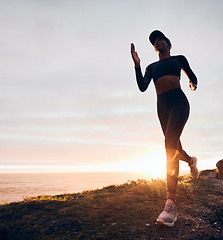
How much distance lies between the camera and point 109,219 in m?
3.74

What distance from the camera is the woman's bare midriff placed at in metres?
4.06

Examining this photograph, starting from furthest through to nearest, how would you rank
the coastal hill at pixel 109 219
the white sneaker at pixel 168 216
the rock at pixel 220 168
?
the rock at pixel 220 168 → the white sneaker at pixel 168 216 → the coastal hill at pixel 109 219

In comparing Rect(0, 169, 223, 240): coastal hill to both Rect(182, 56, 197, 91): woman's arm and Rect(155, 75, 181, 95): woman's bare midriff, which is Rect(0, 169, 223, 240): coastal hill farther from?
Rect(182, 56, 197, 91): woman's arm

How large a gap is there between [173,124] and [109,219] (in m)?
2.14

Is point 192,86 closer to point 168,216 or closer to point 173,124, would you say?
point 173,124

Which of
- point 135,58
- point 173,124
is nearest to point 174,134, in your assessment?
point 173,124

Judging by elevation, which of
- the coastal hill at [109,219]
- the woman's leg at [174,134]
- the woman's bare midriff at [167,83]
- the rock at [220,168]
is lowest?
the coastal hill at [109,219]

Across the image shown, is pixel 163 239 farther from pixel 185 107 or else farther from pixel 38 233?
pixel 185 107

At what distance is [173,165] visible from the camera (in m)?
3.89

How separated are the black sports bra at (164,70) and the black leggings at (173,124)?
0.45 m

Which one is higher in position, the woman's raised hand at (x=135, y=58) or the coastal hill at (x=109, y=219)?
the woman's raised hand at (x=135, y=58)

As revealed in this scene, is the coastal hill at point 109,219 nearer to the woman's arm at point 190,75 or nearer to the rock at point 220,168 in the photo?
the woman's arm at point 190,75

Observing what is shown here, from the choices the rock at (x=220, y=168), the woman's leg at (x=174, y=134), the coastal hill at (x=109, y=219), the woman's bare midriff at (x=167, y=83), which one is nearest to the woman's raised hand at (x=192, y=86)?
the woman's bare midriff at (x=167, y=83)

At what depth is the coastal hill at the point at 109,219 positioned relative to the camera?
3.15m
